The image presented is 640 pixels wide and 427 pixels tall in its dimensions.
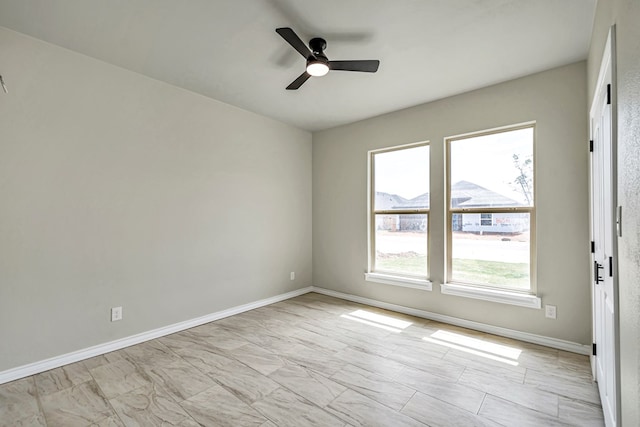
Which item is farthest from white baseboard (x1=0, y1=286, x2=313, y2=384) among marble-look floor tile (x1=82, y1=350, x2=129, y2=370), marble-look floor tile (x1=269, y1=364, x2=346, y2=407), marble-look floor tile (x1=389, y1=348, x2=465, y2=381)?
marble-look floor tile (x1=389, y1=348, x2=465, y2=381)

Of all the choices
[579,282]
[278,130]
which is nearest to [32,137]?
[278,130]

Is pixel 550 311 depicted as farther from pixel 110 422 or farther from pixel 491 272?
pixel 110 422

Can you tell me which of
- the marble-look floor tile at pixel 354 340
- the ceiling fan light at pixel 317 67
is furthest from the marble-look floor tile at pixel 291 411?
the ceiling fan light at pixel 317 67

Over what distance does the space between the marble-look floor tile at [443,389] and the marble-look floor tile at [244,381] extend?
1.09 metres

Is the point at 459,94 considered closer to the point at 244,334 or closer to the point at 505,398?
the point at 505,398

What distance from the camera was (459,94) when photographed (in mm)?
3568

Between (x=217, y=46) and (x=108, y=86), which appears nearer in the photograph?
(x=217, y=46)

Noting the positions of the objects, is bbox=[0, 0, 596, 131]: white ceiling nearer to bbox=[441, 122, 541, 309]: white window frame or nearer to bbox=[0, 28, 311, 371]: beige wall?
bbox=[0, 28, 311, 371]: beige wall

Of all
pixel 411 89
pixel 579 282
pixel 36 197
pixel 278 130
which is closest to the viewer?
pixel 36 197

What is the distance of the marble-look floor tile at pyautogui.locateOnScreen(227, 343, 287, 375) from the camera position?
2.59 metres

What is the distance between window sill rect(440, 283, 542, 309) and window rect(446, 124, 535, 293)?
0.10m

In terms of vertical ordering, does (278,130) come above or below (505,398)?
above

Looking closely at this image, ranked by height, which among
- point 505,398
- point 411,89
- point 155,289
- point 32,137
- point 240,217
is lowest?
point 505,398

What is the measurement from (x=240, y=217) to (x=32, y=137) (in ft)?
7.26
